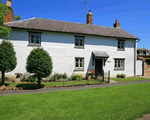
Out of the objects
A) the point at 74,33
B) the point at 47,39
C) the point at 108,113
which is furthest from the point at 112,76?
the point at 108,113

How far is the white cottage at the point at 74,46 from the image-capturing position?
14.7m

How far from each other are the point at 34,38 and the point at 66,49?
469 cm

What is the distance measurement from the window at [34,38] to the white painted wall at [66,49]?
488 mm

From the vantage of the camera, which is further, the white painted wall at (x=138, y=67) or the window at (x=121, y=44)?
the white painted wall at (x=138, y=67)

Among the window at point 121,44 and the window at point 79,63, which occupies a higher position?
the window at point 121,44

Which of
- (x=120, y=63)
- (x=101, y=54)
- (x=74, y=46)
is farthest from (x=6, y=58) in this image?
(x=120, y=63)

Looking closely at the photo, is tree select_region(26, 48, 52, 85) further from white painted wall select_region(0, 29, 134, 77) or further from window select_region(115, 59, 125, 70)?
window select_region(115, 59, 125, 70)

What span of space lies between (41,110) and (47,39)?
38.8 ft

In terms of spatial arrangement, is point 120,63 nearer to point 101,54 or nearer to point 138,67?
point 138,67

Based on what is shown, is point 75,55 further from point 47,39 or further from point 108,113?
point 108,113

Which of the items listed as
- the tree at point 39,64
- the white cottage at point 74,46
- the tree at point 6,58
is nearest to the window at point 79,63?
the white cottage at point 74,46

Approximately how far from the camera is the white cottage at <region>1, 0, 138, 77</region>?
1468 centimetres

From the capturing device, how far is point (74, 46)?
1691cm

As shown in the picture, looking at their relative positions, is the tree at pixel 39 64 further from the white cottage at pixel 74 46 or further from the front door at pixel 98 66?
the front door at pixel 98 66
